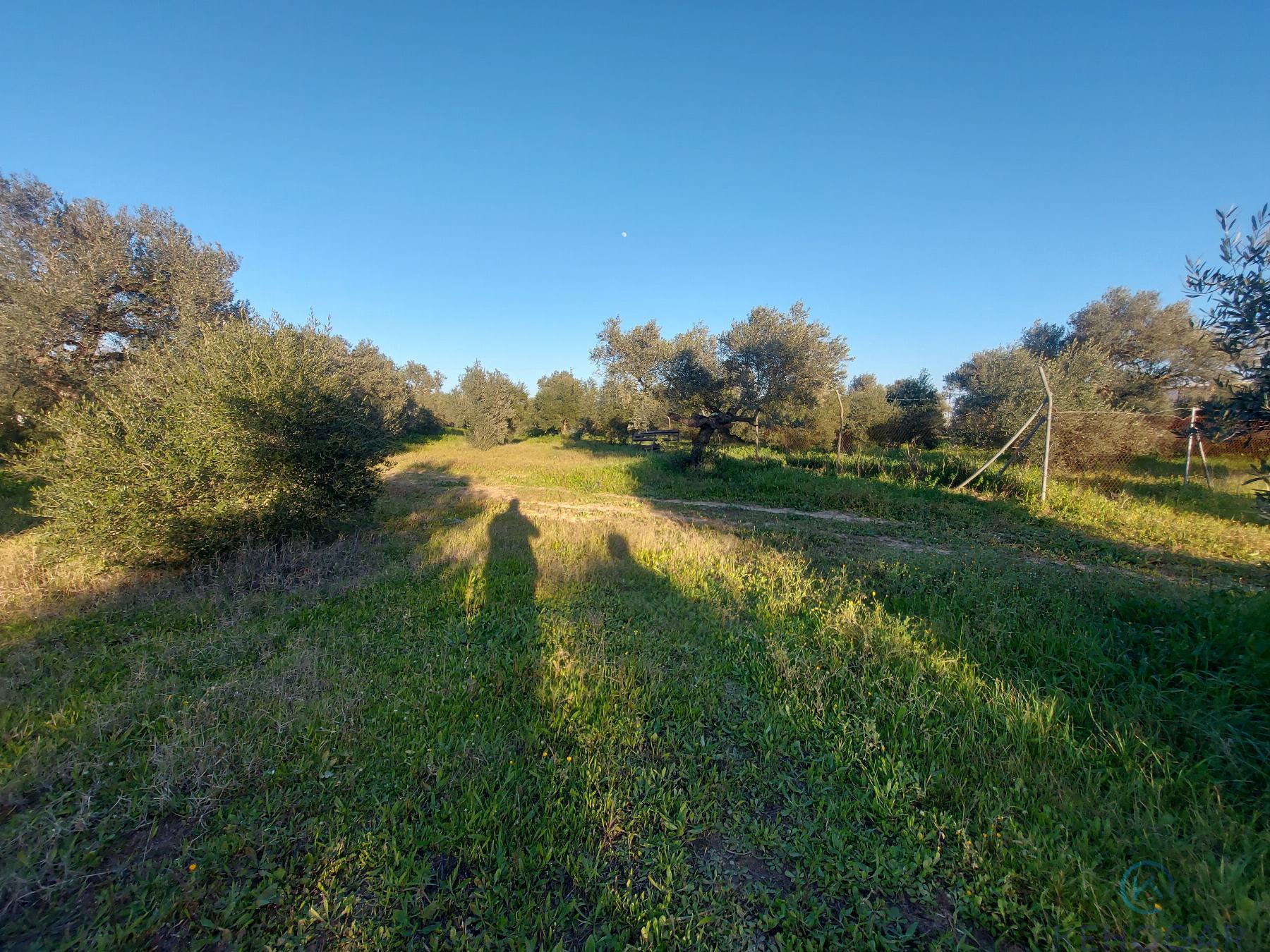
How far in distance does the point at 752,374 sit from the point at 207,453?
15.8 m

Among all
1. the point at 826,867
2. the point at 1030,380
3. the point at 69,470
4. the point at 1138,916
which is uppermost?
the point at 1030,380

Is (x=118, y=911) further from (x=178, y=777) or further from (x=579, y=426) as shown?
(x=579, y=426)

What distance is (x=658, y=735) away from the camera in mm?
3150

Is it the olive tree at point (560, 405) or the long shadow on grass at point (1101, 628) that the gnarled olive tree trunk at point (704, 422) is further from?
the olive tree at point (560, 405)

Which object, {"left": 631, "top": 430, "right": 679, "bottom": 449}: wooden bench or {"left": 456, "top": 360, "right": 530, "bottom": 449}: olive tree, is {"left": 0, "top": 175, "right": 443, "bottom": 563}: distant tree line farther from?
{"left": 456, "top": 360, "right": 530, "bottom": 449}: olive tree

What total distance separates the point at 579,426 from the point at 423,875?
136 ft

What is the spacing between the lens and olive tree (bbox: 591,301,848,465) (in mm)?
16984

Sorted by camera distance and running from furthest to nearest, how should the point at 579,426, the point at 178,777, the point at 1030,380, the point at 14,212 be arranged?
the point at 579,426 < the point at 1030,380 < the point at 14,212 < the point at 178,777

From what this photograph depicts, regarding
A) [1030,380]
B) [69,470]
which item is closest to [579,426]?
[1030,380]

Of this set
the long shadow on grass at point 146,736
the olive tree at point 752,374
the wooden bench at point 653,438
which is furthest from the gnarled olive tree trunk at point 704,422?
the long shadow on grass at point 146,736

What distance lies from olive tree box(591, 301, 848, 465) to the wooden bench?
4.17 m

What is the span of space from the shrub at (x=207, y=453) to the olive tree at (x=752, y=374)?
12379mm

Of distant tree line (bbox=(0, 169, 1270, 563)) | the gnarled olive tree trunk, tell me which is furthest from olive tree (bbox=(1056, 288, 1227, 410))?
the gnarled olive tree trunk

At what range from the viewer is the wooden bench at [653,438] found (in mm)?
24703
